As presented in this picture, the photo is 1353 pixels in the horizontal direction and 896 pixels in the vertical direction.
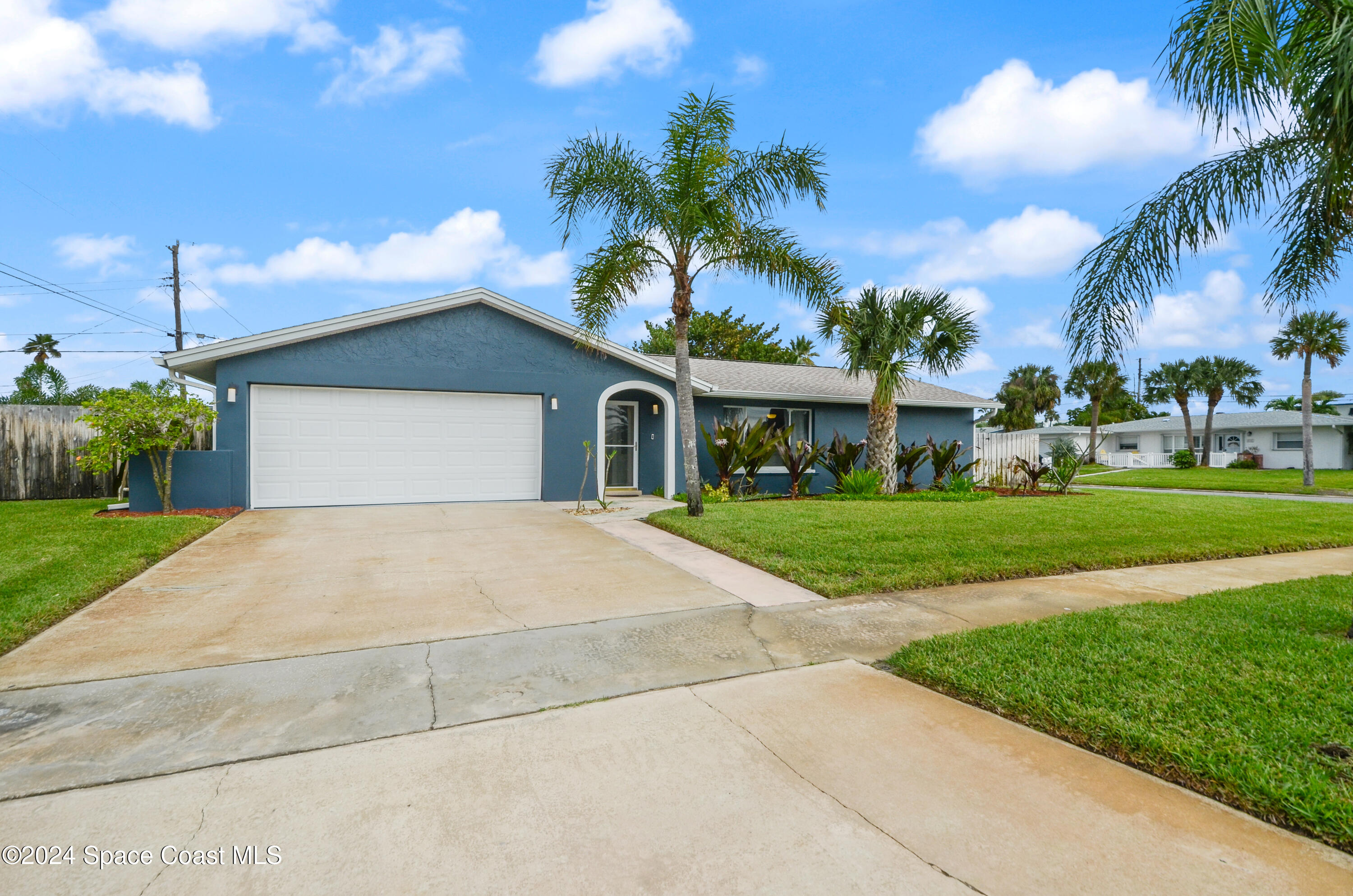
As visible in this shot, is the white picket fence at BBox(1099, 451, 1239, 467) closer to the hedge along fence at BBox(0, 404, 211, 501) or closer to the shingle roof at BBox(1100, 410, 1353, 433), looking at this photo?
the shingle roof at BBox(1100, 410, 1353, 433)

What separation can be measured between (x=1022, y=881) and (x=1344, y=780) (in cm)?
152

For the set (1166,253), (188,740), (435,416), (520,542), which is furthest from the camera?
(435,416)

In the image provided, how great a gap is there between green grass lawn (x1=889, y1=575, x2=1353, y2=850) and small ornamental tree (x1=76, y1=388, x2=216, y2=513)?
1066cm

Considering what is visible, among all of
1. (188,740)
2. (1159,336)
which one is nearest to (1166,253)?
(1159,336)

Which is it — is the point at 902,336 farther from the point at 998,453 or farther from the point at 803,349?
the point at 803,349

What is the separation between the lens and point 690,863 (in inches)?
81.5

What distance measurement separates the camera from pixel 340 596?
5359 millimetres

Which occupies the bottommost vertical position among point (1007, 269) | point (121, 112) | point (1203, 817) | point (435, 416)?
point (1203, 817)

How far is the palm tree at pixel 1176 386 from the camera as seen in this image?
36531 mm

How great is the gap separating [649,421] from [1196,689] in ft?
36.9

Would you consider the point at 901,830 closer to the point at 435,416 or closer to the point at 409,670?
the point at 409,670

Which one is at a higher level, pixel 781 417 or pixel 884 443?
pixel 781 417

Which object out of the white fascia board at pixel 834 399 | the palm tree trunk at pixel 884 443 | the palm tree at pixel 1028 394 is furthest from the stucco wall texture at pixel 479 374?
the palm tree at pixel 1028 394

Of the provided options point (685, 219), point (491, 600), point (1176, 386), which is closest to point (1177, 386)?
point (1176, 386)
